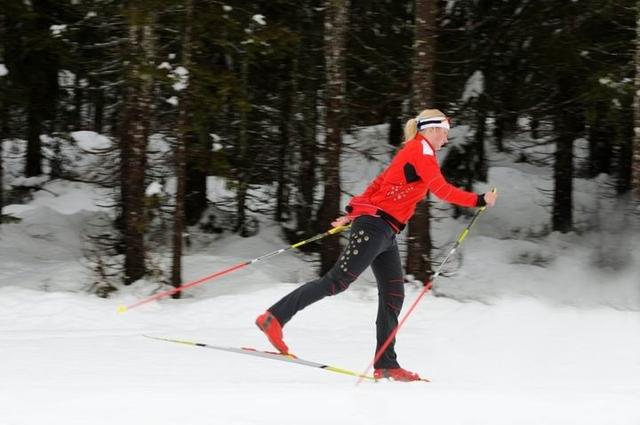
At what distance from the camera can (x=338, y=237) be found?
1127cm

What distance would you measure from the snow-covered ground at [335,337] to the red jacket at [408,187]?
48.5 inches

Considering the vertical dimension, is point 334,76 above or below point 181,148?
above

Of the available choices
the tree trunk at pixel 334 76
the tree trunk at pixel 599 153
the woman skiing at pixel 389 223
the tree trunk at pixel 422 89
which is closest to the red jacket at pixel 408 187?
the woman skiing at pixel 389 223

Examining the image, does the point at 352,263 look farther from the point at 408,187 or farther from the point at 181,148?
the point at 181,148

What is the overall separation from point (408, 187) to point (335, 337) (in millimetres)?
2888

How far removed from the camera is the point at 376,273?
580 centimetres

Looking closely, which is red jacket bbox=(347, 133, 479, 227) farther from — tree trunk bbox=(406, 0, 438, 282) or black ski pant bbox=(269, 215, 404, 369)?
tree trunk bbox=(406, 0, 438, 282)

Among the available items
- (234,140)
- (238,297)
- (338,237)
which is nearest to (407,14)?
(234,140)

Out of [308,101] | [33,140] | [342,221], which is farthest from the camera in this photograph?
[33,140]

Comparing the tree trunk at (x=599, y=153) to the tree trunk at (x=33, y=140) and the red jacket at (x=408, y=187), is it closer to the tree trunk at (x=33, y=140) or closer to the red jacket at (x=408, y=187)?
the red jacket at (x=408, y=187)

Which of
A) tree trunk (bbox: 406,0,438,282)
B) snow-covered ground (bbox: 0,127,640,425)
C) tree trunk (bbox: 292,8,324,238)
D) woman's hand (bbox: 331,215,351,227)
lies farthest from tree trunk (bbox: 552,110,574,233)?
woman's hand (bbox: 331,215,351,227)

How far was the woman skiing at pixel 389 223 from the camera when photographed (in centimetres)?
542

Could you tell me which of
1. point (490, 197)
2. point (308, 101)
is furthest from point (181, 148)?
point (490, 197)

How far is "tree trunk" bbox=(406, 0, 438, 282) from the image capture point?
10.1 m
